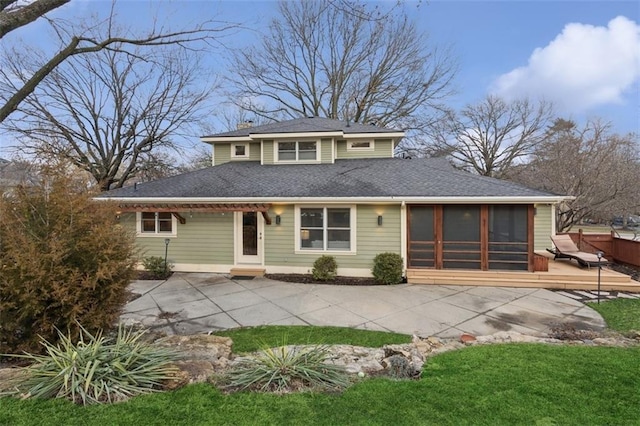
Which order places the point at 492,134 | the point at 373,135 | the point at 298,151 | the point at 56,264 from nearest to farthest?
the point at 56,264
the point at 298,151
the point at 373,135
the point at 492,134

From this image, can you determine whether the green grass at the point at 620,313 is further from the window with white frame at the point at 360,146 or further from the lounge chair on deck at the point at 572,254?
the window with white frame at the point at 360,146

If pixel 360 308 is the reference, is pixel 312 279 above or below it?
above

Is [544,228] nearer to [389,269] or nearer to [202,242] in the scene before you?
[389,269]

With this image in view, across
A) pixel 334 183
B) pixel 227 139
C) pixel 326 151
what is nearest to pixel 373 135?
pixel 326 151

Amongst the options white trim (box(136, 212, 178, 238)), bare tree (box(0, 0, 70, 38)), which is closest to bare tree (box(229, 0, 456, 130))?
white trim (box(136, 212, 178, 238))

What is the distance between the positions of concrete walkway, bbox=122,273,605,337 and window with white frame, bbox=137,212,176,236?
229 centimetres

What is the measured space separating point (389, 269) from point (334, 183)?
3436 mm

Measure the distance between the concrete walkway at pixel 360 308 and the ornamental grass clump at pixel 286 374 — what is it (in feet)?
7.41

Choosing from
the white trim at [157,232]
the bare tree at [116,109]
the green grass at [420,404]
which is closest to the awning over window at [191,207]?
the white trim at [157,232]

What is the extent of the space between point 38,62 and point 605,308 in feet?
76.3

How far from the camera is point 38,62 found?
1453cm

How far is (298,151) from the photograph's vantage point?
42.5 feet

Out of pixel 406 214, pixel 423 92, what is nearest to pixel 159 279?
pixel 406 214

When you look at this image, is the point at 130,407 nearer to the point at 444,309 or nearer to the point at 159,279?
the point at 444,309
